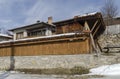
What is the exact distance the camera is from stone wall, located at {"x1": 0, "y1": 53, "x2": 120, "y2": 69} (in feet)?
50.1

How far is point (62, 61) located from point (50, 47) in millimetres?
2219

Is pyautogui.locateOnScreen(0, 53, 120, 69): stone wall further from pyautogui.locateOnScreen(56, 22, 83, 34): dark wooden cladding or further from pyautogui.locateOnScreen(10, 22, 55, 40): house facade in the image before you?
pyautogui.locateOnScreen(10, 22, 55, 40): house facade

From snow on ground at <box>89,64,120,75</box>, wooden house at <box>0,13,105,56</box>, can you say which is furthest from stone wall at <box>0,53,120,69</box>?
snow on ground at <box>89,64,120,75</box>

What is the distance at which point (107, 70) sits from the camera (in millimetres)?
13836

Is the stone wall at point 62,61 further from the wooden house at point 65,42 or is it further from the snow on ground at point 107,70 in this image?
the snow on ground at point 107,70

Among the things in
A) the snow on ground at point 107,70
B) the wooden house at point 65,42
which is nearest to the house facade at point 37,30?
the wooden house at point 65,42

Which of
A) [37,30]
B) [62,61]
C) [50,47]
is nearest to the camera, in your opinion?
[62,61]

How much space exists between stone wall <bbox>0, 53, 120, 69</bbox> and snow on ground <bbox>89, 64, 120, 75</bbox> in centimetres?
72

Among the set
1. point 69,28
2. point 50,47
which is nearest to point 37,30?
point 69,28

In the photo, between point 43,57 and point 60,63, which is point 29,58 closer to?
point 43,57

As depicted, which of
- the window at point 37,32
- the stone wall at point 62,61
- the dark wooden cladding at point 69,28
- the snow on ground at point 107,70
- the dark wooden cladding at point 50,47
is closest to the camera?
the snow on ground at point 107,70

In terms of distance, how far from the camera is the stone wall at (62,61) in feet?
50.1

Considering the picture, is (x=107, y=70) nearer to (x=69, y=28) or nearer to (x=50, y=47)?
(x=50, y=47)

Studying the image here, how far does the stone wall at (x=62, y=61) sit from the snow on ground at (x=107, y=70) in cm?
72
